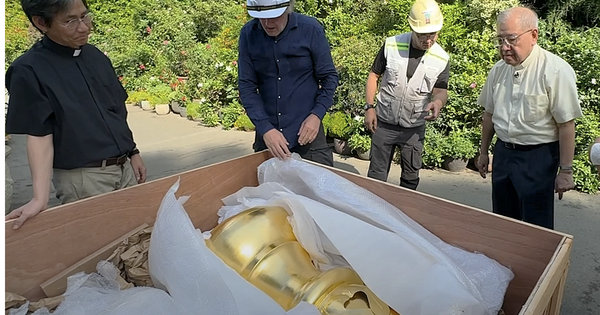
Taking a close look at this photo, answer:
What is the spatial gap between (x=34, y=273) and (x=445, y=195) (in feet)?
11.9

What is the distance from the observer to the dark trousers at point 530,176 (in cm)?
232

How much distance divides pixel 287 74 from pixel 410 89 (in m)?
1.01

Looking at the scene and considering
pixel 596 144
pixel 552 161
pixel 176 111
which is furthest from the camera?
pixel 176 111

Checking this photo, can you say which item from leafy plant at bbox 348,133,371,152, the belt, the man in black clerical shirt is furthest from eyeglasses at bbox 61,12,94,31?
leafy plant at bbox 348,133,371,152

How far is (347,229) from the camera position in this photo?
148cm

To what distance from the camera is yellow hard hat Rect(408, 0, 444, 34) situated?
2.85m

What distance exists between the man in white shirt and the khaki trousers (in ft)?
6.25

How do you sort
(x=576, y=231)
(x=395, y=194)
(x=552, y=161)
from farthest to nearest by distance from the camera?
Result: (x=576, y=231), (x=552, y=161), (x=395, y=194)

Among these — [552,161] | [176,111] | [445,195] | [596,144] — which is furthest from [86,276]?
[176,111]

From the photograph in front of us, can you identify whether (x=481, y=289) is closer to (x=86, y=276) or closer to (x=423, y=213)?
(x=423, y=213)

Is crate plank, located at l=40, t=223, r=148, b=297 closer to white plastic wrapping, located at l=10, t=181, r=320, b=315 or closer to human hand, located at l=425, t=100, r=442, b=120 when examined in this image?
white plastic wrapping, located at l=10, t=181, r=320, b=315

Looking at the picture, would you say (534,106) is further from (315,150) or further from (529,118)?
(315,150)

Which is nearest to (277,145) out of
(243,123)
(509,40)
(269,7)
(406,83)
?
(269,7)

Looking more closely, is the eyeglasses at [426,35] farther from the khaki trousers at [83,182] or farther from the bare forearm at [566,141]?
the khaki trousers at [83,182]
